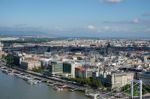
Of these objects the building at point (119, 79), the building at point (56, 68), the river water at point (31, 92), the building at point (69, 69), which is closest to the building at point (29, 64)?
the building at point (56, 68)

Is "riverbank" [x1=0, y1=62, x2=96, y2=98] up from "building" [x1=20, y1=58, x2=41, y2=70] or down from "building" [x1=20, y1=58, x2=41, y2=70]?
down

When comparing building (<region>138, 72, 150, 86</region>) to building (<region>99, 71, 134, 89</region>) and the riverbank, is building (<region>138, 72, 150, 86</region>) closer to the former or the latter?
building (<region>99, 71, 134, 89</region>)

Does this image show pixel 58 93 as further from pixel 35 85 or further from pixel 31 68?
pixel 31 68

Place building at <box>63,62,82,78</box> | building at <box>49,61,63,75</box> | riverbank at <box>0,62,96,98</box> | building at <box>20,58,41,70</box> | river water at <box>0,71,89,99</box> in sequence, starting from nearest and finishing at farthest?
river water at <box>0,71,89,99</box> → riverbank at <box>0,62,96,98</box> → building at <box>63,62,82,78</box> → building at <box>49,61,63,75</box> → building at <box>20,58,41,70</box>

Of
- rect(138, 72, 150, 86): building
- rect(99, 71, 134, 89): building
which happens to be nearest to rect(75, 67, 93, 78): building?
rect(99, 71, 134, 89): building

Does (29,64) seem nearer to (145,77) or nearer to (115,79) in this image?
(115,79)

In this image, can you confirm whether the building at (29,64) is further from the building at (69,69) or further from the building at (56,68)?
the building at (69,69)

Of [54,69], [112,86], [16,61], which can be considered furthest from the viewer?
[16,61]

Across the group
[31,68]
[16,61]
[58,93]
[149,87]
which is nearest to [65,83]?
[58,93]
